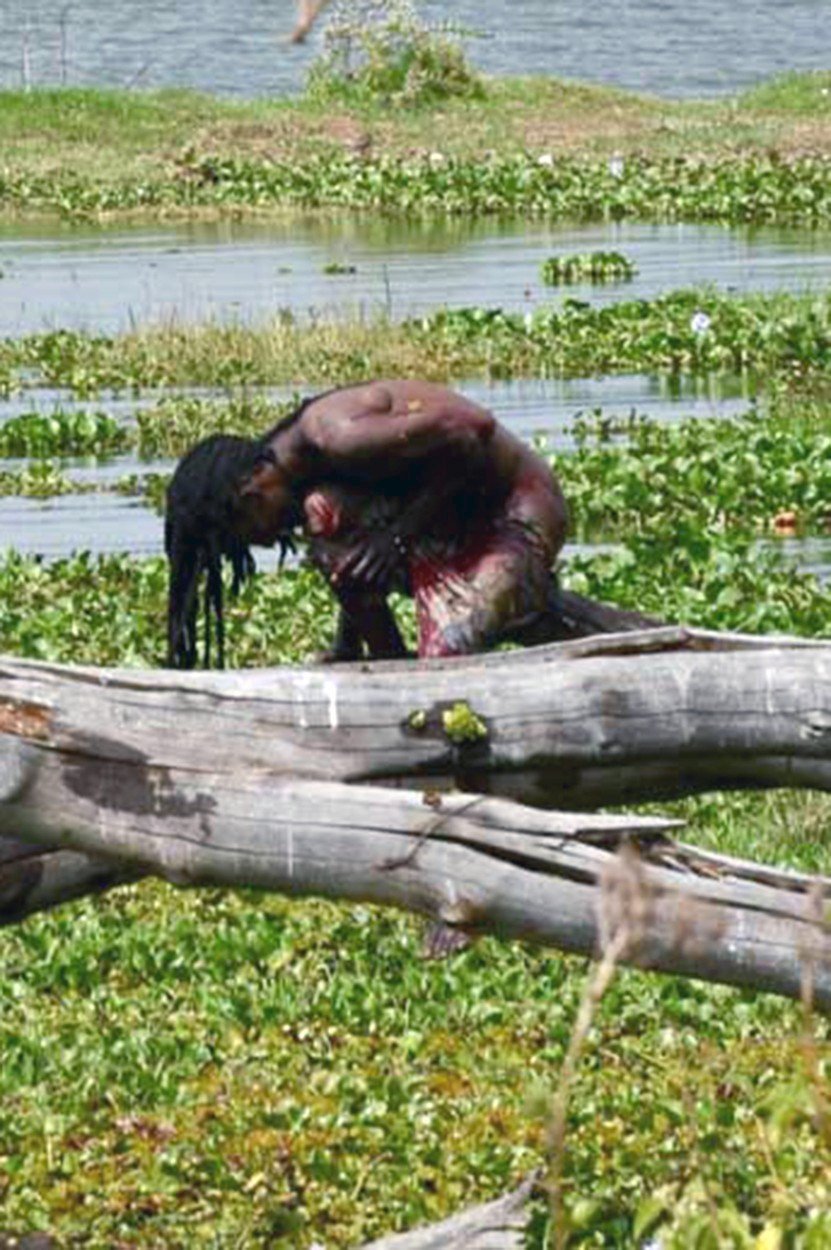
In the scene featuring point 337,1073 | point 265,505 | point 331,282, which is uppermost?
point 265,505

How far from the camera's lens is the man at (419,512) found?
393 inches

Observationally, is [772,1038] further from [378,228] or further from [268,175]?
[268,175]

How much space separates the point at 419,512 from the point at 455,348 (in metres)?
15.1

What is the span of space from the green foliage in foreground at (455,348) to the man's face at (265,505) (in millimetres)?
14152

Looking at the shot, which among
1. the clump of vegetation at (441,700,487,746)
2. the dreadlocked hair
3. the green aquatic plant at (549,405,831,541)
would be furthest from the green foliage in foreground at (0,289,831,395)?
the clump of vegetation at (441,700,487,746)

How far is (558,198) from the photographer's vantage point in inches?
1473

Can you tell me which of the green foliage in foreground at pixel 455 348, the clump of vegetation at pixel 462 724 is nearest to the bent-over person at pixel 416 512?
the clump of vegetation at pixel 462 724

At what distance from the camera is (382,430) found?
10.1 m

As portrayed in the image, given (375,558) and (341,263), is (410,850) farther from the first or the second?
(341,263)

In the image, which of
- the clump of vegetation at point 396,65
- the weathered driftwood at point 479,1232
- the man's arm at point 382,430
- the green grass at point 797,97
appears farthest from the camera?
the clump of vegetation at point 396,65

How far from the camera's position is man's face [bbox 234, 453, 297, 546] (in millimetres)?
9695

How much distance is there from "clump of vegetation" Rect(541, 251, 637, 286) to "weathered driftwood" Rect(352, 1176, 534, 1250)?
23.3 meters

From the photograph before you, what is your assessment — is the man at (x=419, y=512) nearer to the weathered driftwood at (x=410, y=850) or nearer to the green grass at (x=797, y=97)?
the weathered driftwood at (x=410, y=850)

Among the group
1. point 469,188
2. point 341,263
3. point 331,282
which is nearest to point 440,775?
point 331,282
